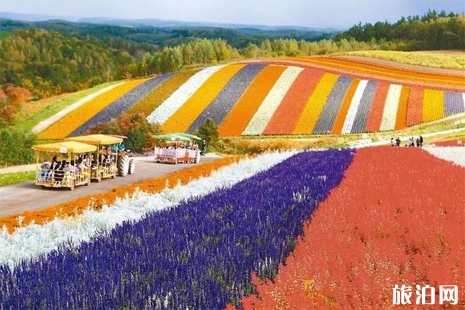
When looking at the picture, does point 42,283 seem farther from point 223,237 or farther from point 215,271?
point 223,237

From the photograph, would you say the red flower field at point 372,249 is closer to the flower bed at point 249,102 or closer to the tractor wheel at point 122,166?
the tractor wheel at point 122,166

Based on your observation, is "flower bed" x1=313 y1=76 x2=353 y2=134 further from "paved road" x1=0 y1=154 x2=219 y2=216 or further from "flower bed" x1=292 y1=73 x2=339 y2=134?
"paved road" x1=0 y1=154 x2=219 y2=216

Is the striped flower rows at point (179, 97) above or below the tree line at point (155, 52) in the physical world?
below

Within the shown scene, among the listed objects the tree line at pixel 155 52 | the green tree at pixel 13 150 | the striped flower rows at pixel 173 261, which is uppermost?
the tree line at pixel 155 52

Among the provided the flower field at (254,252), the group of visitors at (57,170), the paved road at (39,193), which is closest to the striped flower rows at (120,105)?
the paved road at (39,193)

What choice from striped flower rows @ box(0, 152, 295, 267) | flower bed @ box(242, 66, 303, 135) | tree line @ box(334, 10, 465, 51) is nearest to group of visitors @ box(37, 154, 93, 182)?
striped flower rows @ box(0, 152, 295, 267)

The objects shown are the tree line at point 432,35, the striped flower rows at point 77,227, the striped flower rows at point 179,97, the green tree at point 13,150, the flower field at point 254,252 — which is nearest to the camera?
the flower field at point 254,252

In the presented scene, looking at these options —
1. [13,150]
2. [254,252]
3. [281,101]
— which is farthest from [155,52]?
[254,252]

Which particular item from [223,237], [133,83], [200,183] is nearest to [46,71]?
[133,83]
